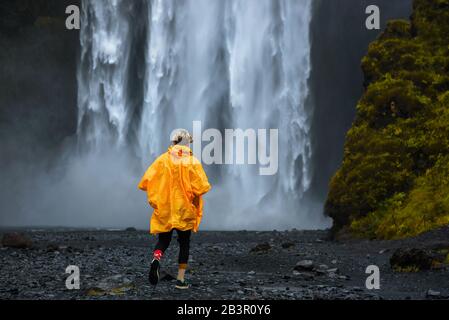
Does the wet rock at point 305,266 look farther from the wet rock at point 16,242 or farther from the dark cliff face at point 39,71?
the dark cliff face at point 39,71

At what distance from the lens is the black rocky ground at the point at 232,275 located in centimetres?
985

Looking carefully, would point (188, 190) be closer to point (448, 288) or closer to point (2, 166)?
point (448, 288)

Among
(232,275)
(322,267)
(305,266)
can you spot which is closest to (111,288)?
(232,275)

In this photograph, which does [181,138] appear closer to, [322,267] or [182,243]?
[182,243]

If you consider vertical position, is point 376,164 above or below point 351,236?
above

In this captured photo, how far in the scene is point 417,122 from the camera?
989 inches

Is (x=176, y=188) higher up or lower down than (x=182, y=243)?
higher up

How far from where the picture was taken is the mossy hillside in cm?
2241

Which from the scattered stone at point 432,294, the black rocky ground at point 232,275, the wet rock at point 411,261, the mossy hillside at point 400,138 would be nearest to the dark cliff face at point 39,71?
the mossy hillside at point 400,138

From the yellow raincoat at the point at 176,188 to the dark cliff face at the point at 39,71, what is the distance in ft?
189

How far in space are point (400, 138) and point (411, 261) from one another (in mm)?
11800

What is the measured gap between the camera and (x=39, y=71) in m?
67.4

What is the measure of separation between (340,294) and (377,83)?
741 inches
